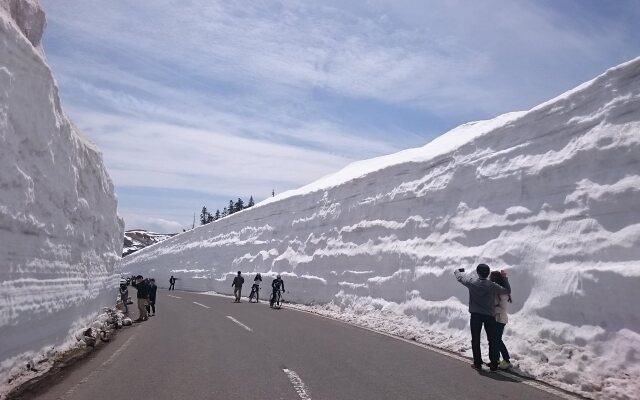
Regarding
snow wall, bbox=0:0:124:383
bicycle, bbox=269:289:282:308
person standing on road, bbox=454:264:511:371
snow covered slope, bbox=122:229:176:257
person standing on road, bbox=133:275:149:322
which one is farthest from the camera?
snow covered slope, bbox=122:229:176:257

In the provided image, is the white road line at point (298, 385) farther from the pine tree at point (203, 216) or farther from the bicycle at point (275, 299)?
the pine tree at point (203, 216)

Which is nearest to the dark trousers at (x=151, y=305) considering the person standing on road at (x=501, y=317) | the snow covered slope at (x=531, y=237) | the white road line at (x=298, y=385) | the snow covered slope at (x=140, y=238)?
the snow covered slope at (x=531, y=237)

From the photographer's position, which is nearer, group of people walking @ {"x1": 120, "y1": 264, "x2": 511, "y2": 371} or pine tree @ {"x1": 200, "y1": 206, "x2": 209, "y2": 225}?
group of people walking @ {"x1": 120, "y1": 264, "x2": 511, "y2": 371}

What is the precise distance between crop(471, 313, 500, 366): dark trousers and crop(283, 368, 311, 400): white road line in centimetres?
315

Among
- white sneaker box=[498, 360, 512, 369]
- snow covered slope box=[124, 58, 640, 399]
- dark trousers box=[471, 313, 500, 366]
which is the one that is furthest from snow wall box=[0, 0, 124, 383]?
snow covered slope box=[124, 58, 640, 399]

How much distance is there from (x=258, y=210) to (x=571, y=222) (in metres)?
27.9

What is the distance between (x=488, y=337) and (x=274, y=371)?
3666mm

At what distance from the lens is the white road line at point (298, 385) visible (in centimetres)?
648

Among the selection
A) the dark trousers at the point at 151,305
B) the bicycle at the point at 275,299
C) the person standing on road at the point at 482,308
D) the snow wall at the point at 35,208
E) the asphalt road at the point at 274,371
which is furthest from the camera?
the bicycle at the point at 275,299

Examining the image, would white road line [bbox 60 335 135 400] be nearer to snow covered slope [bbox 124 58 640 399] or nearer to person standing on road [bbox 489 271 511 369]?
person standing on road [bbox 489 271 511 369]

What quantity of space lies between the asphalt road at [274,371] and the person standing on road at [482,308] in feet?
1.55

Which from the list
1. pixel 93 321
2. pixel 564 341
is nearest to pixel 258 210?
pixel 93 321

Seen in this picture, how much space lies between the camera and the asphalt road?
6656 millimetres

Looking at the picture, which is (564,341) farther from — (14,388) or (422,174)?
(422,174)
